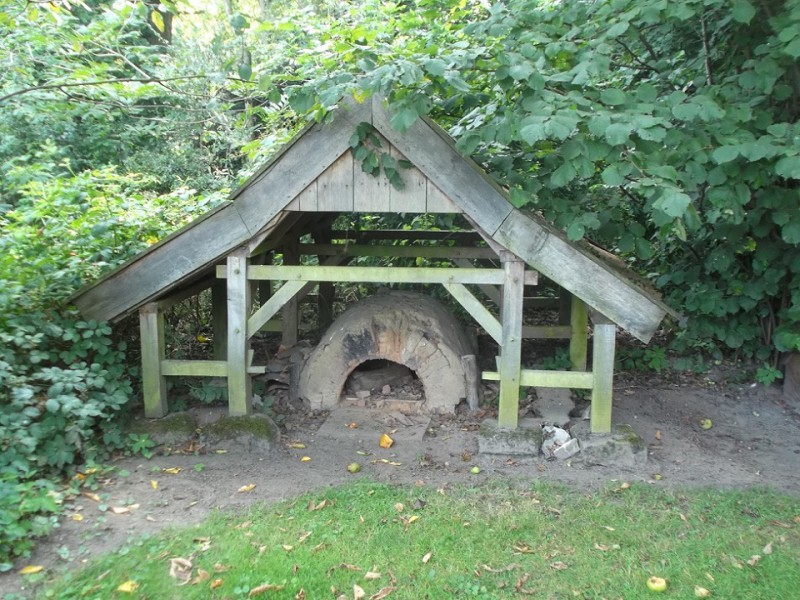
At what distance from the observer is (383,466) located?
15.9 feet

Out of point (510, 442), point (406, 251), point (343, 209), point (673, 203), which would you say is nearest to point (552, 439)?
point (510, 442)

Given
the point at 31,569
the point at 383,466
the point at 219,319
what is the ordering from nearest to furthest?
the point at 31,569, the point at 383,466, the point at 219,319

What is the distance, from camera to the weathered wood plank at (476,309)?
5.00 metres

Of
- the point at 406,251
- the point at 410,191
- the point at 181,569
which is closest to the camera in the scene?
the point at 181,569

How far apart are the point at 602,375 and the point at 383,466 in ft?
6.04

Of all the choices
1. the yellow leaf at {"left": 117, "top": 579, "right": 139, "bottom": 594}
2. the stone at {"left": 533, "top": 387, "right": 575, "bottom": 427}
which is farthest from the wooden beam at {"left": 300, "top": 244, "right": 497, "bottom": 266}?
the yellow leaf at {"left": 117, "top": 579, "right": 139, "bottom": 594}

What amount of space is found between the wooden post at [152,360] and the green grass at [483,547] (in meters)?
1.54

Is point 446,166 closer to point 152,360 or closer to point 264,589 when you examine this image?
point 152,360

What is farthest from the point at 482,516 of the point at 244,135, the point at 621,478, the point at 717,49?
the point at 244,135

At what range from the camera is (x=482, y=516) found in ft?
13.5

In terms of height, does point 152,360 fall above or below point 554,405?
above

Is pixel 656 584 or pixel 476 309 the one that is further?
pixel 476 309

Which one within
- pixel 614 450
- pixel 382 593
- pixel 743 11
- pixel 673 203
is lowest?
pixel 382 593

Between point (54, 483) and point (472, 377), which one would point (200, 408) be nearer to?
point (54, 483)
